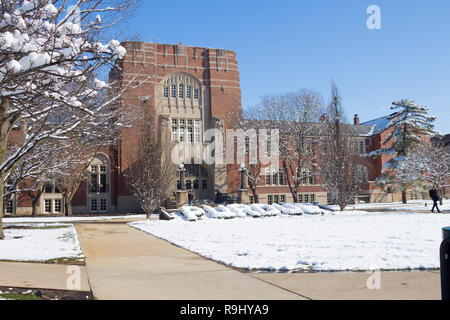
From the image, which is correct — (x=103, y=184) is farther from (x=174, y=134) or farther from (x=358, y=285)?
(x=358, y=285)

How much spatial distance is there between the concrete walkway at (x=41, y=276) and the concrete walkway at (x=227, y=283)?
0.24 m

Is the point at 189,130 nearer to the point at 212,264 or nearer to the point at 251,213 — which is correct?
the point at 251,213

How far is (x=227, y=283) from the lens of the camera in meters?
6.25

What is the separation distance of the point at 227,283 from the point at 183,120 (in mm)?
38613

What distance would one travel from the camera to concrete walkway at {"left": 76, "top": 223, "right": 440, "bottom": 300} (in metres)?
5.38

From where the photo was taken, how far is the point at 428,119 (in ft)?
130

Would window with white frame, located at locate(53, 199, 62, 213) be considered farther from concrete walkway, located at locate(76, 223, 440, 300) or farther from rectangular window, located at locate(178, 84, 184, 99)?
concrete walkway, located at locate(76, 223, 440, 300)

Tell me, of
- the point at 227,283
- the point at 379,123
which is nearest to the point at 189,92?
the point at 379,123

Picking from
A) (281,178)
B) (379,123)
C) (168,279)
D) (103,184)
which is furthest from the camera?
(379,123)

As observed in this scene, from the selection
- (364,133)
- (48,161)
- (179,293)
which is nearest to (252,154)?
(364,133)

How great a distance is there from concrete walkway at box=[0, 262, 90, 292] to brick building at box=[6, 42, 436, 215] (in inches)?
1234

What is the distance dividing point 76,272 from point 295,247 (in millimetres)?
5419

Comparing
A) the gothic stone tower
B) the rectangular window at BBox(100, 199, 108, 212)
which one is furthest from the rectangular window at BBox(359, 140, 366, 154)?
the rectangular window at BBox(100, 199, 108, 212)

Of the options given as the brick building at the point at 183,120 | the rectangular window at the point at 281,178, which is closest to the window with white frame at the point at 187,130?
the brick building at the point at 183,120
